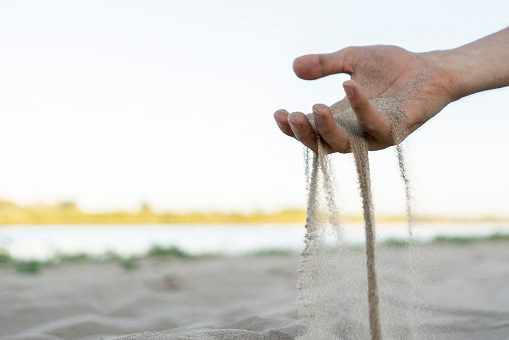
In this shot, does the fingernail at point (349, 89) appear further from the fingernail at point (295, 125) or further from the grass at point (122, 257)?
the grass at point (122, 257)

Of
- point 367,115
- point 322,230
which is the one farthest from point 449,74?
point 322,230

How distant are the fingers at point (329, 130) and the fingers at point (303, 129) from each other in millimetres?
50

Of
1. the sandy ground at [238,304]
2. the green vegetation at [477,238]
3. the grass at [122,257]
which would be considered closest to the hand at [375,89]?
the sandy ground at [238,304]

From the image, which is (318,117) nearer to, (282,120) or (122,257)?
(282,120)

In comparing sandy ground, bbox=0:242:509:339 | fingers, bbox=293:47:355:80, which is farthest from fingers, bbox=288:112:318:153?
fingers, bbox=293:47:355:80

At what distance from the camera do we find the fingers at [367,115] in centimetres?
151

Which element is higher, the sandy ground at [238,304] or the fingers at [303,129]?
the fingers at [303,129]

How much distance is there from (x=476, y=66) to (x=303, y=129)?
3.48 feet

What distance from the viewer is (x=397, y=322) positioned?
1893mm

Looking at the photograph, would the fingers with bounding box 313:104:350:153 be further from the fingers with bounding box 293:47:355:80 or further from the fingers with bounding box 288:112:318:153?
the fingers with bounding box 293:47:355:80

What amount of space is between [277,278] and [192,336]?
118 inches

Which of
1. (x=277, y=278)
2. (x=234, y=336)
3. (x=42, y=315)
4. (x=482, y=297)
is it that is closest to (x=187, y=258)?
(x=277, y=278)

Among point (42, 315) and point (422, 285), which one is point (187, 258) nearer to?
point (42, 315)

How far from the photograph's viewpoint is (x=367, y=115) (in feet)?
5.25
